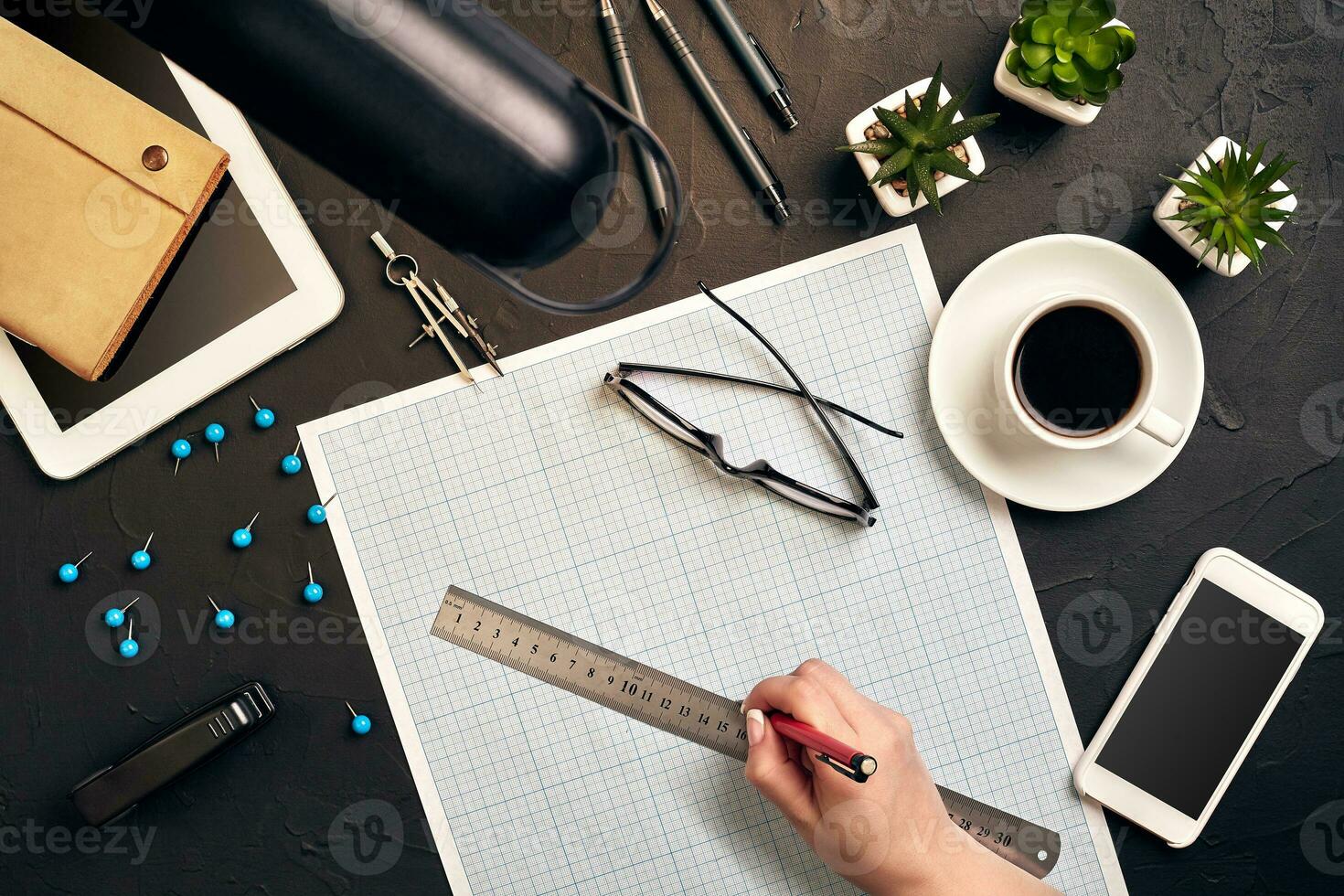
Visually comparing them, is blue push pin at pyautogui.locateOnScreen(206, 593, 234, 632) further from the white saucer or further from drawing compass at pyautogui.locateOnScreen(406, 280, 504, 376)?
the white saucer

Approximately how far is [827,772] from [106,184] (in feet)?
3.83

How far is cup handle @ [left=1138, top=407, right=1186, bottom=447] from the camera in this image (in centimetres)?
112

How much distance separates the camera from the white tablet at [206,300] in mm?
1283

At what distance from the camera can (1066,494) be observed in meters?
1.22

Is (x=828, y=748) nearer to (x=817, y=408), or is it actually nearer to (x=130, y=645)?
(x=817, y=408)

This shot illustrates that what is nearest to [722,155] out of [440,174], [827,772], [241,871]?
[440,174]

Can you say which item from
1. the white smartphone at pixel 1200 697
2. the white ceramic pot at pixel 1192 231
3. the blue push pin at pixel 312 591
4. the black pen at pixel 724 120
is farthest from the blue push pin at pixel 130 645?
the white ceramic pot at pixel 1192 231

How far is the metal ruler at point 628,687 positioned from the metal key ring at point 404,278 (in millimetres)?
442

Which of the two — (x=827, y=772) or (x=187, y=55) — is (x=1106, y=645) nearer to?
(x=827, y=772)

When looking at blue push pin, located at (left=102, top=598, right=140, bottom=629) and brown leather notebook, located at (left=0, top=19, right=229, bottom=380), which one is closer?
brown leather notebook, located at (left=0, top=19, right=229, bottom=380)

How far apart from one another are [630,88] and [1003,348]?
61 cm

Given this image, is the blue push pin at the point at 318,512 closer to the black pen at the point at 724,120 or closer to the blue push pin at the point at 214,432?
the blue push pin at the point at 214,432

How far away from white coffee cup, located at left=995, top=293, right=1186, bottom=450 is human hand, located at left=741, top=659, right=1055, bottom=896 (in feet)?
1.31

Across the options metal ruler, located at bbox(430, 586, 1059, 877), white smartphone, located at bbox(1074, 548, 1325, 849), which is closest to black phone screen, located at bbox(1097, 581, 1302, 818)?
white smartphone, located at bbox(1074, 548, 1325, 849)
